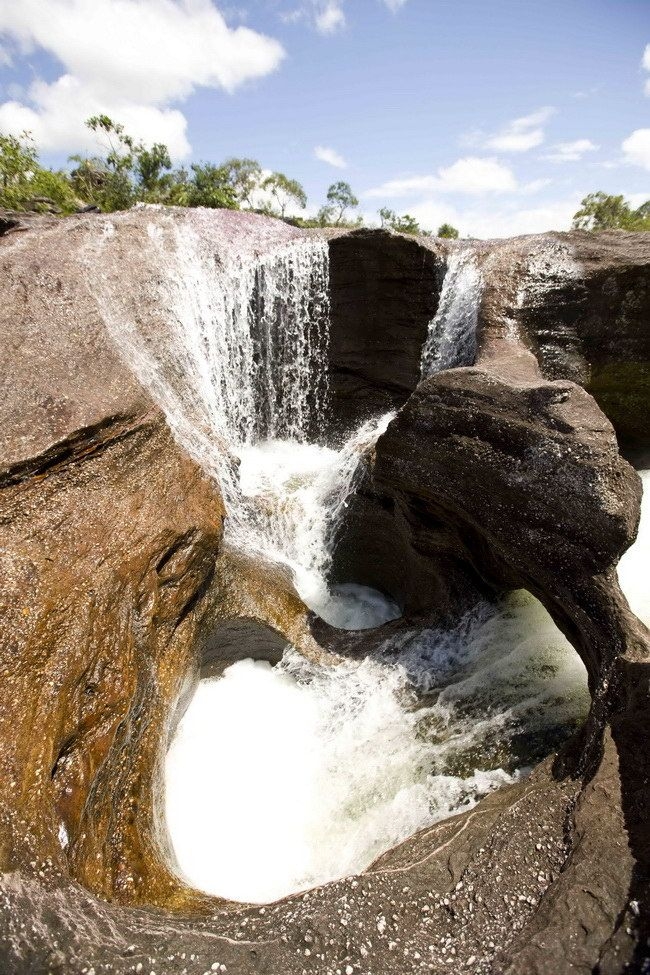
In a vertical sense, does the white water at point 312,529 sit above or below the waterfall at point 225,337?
below

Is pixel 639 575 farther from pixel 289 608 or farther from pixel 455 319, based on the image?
pixel 455 319

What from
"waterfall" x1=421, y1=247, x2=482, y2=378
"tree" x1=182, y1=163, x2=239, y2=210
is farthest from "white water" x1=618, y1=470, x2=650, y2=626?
"tree" x1=182, y1=163, x2=239, y2=210

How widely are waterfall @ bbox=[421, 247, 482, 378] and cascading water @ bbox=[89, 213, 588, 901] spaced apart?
0.10ft

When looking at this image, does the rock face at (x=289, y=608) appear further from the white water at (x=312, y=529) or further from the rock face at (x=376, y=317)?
the rock face at (x=376, y=317)

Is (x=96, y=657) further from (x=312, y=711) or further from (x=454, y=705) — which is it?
(x=454, y=705)

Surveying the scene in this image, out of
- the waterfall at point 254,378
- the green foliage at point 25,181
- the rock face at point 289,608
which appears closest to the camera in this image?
the rock face at point 289,608

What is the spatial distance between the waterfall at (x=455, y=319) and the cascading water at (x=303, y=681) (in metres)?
0.03

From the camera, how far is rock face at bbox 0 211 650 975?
2.39 m

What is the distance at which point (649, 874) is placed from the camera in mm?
2322

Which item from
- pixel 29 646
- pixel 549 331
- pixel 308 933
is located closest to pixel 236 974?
pixel 308 933

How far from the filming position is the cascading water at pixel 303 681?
158 inches

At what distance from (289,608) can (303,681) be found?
0.76 m

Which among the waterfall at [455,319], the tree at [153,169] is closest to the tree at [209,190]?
the tree at [153,169]

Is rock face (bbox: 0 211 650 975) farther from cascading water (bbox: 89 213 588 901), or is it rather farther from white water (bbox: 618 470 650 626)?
white water (bbox: 618 470 650 626)
